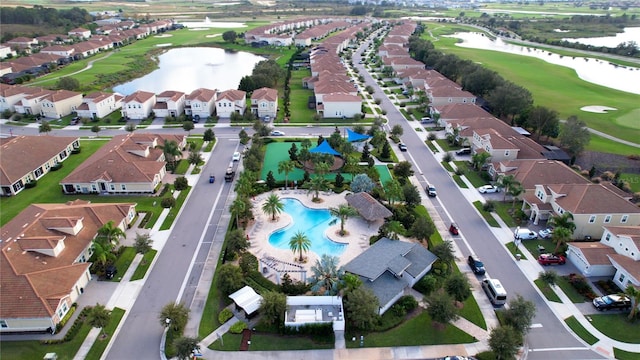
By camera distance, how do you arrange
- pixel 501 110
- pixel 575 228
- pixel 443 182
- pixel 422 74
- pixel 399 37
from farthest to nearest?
pixel 399 37, pixel 422 74, pixel 501 110, pixel 443 182, pixel 575 228

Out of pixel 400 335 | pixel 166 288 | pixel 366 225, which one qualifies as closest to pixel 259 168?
pixel 366 225

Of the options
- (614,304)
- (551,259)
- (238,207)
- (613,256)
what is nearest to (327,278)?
(238,207)

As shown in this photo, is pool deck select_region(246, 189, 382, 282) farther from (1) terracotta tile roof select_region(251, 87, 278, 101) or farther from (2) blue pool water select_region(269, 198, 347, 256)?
(1) terracotta tile roof select_region(251, 87, 278, 101)

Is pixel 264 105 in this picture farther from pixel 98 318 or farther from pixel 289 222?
pixel 98 318

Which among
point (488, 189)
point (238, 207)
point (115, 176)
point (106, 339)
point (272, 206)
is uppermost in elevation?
point (238, 207)

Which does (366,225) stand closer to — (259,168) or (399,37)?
(259,168)

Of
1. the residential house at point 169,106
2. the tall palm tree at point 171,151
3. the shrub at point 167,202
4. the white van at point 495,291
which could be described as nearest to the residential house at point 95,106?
the residential house at point 169,106
